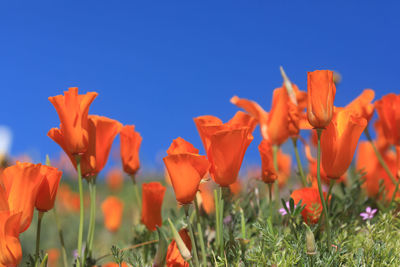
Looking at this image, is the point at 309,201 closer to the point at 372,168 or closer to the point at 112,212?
the point at 372,168

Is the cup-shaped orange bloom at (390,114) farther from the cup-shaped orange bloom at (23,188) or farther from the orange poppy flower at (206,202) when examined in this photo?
the cup-shaped orange bloom at (23,188)

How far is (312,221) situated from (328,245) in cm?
17

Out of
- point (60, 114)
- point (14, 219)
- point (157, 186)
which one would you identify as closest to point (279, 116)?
point (157, 186)

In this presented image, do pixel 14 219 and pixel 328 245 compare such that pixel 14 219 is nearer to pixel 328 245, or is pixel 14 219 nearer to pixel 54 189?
pixel 54 189

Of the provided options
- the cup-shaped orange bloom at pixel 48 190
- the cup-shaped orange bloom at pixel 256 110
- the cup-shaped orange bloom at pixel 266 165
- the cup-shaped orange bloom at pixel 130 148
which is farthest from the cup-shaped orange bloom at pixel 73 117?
the cup-shaped orange bloom at pixel 256 110

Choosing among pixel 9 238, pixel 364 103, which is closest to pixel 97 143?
pixel 9 238

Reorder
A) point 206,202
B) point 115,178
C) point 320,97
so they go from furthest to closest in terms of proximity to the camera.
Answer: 1. point 115,178
2. point 206,202
3. point 320,97

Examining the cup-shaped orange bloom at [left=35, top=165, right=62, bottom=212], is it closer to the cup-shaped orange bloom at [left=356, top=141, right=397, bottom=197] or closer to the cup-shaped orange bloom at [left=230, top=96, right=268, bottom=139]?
the cup-shaped orange bloom at [left=230, top=96, right=268, bottom=139]

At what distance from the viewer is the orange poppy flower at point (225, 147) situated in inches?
52.6

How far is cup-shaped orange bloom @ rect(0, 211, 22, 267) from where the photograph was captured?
51.2 inches

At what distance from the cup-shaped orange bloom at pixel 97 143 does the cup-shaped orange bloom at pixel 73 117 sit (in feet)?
0.16

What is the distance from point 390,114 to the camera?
6.77 ft

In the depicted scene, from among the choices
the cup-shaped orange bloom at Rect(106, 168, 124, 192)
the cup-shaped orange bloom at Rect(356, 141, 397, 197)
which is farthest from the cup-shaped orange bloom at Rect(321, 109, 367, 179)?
the cup-shaped orange bloom at Rect(106, 168, 124, 192)

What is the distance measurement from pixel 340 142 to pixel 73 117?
32.0 inches
